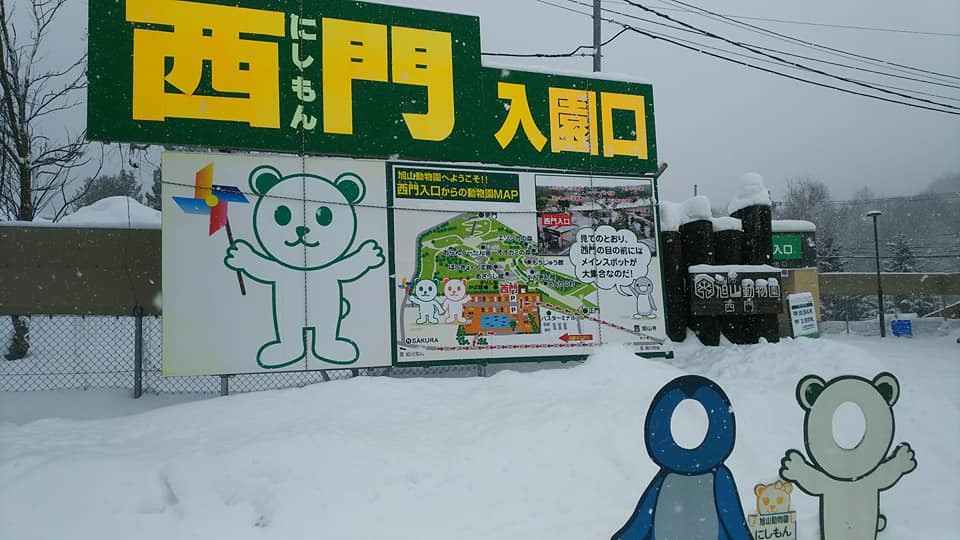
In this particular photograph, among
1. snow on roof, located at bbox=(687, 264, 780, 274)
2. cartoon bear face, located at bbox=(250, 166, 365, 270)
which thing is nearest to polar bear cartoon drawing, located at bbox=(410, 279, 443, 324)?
cartoon bear face, located at bbox=(250, 166, 365, 270)

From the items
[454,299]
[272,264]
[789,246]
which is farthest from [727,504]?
[789,246]

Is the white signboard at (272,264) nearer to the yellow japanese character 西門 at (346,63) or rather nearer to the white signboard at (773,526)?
the yellow japanese character 西門 at (346,63)

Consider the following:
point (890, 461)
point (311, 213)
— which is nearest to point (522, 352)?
point (311, 213)

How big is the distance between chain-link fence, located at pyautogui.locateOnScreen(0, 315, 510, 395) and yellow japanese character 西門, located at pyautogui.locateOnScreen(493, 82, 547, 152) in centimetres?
309

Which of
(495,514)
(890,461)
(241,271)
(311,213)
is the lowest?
(495,514)

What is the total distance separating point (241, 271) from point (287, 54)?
264cm

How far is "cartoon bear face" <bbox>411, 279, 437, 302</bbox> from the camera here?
7.75 metres

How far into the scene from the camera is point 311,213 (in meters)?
7.44

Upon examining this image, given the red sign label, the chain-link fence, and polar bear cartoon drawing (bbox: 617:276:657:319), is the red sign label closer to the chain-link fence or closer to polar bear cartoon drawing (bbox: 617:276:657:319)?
polar bear cartoon drawing (bbox: 617:276:657:319)

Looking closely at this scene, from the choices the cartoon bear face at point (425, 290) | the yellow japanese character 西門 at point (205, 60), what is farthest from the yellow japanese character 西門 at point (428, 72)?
the cartoon bear face at point (425, 290)

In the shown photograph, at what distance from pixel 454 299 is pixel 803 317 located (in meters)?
5.62

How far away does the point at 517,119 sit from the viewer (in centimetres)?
859

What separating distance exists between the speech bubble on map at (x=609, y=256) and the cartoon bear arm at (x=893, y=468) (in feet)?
→ 15.3

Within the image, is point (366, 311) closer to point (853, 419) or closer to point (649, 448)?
point (649, 448)
